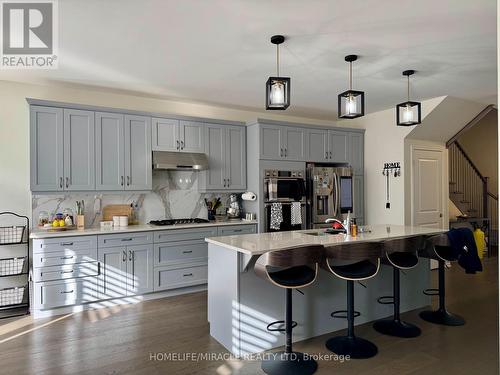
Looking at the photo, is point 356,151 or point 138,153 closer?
point 138,153

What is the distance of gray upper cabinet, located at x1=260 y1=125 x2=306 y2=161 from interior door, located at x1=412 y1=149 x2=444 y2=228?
1.85m

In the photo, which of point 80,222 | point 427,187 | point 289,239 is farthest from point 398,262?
point 80,222

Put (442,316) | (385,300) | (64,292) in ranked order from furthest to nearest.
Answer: (64,292)
(385,300)
(442,316)

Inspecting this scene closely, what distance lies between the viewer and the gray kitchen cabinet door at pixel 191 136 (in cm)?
488

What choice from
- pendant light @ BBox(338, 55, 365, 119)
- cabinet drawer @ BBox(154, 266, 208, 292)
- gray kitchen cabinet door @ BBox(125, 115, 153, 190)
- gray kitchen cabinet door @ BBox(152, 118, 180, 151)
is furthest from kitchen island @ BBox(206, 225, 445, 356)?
gray kitchen cabinet door @ BBox(152, 118, 180, 151)

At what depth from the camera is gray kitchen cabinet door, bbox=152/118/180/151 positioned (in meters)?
4.70

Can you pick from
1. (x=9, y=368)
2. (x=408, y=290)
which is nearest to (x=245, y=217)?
(x=408, y=290)

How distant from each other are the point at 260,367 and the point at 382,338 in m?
1.25

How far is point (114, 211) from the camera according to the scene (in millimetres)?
4734

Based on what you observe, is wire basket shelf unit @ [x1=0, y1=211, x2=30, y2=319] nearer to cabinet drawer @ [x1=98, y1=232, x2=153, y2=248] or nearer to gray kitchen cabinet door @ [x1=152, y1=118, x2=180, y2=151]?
cabinet drawer @ [x1=98, y1=232, x2=153, y2=248]

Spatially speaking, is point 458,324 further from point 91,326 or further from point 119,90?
point 119,90

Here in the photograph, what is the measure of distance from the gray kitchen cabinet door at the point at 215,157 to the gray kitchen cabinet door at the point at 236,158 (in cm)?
7

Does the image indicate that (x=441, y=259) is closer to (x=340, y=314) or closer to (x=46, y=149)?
(x=340, y=314)

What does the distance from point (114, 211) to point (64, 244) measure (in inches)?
37.3
